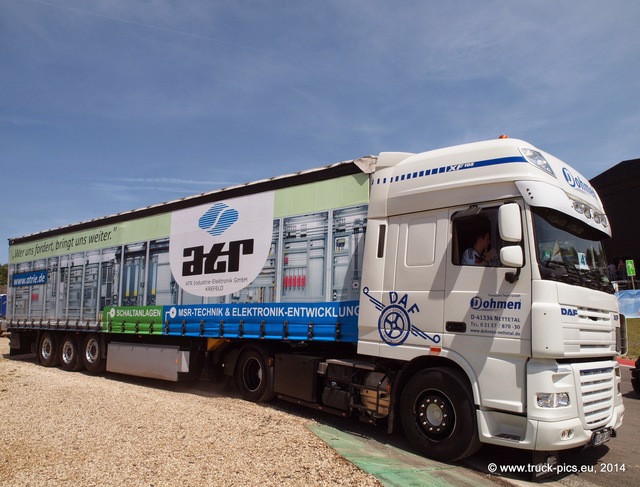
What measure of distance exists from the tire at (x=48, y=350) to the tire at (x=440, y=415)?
11.7 meters

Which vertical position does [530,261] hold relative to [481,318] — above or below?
above

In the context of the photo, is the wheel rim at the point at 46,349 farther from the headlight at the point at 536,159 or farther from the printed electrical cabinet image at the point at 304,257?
the headlight at the point at 536,159

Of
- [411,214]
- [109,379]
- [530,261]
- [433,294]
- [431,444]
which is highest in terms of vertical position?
[411,214]

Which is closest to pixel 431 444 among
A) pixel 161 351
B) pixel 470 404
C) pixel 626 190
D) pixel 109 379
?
pixel 470 404

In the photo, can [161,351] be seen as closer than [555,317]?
No

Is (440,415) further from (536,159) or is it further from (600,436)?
(536,159)

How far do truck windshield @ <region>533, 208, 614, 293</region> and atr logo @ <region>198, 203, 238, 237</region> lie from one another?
5.37 metres

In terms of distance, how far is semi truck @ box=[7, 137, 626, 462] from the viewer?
530 cm

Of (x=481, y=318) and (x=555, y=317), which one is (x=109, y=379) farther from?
(x=555, y=317)

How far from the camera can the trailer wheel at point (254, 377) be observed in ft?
28.1

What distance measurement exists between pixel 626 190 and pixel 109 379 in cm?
3575

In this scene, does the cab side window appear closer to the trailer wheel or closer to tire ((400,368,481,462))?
tire ((400,368,481,462))

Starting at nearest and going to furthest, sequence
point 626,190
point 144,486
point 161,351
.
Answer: point 144,486, point 161,351, point 626,190

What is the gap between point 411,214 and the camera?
657 centimetres
